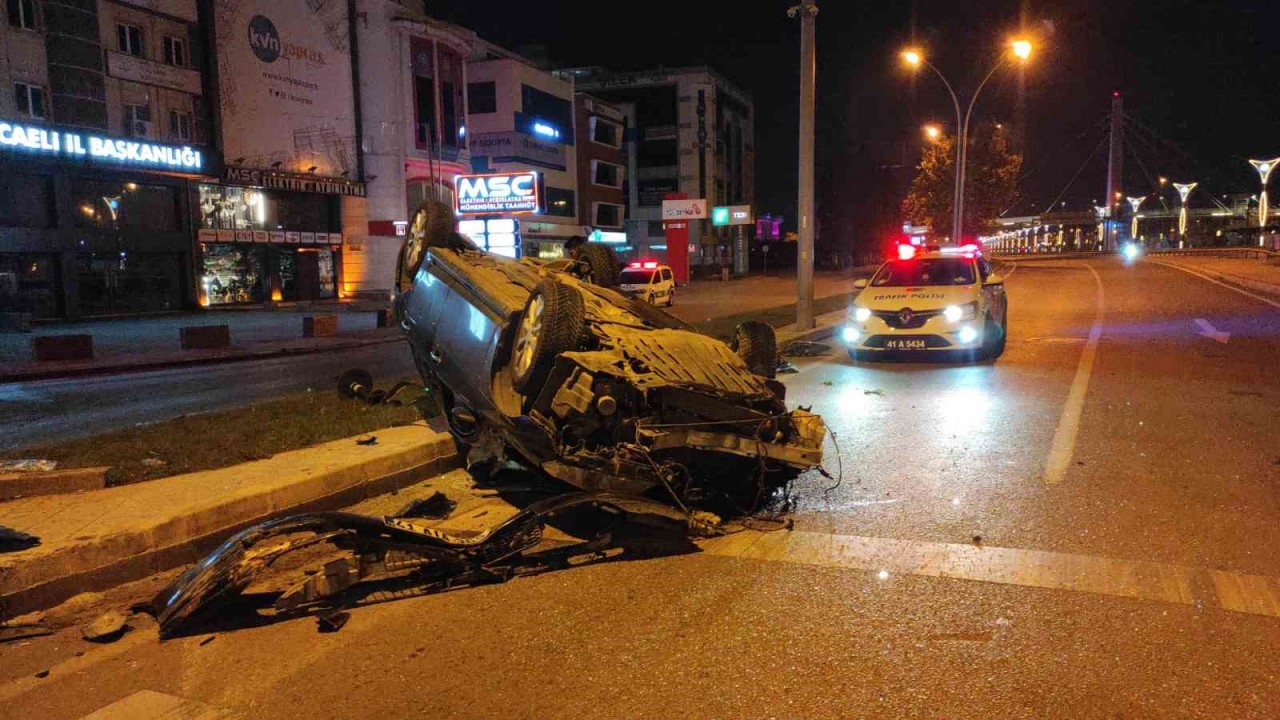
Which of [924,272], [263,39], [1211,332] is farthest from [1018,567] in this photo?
[263,39]

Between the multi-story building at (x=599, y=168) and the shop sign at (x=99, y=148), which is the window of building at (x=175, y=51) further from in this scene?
the multi-story building at (x=599, y=168)

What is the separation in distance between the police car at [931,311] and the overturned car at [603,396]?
6210 mm

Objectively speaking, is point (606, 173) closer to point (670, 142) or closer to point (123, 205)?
point (670, 142)

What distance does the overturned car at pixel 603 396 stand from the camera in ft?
16.5

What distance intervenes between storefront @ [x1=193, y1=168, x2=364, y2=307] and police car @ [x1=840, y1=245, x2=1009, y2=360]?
26411mm

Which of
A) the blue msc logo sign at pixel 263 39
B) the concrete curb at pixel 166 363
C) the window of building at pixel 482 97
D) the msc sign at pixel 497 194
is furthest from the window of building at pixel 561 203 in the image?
the concrete curb at pixel 166 363

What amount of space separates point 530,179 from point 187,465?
25.3 metres

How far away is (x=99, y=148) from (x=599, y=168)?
3963cm

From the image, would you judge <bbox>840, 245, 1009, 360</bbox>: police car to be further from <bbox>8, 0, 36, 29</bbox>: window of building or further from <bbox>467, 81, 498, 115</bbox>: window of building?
<bbox>467, 81, 498, 115</bbox>: window of building

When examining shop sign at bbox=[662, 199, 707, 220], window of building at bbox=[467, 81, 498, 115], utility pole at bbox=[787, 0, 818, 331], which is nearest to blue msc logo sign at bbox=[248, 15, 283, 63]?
window of building at bbox=[467, 81, 498, 115]

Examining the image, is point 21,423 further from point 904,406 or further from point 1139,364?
point 1139,364

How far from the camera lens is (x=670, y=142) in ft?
253

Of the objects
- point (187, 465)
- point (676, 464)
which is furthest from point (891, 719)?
point (187, 465)

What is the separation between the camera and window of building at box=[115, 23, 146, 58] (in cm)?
2729
